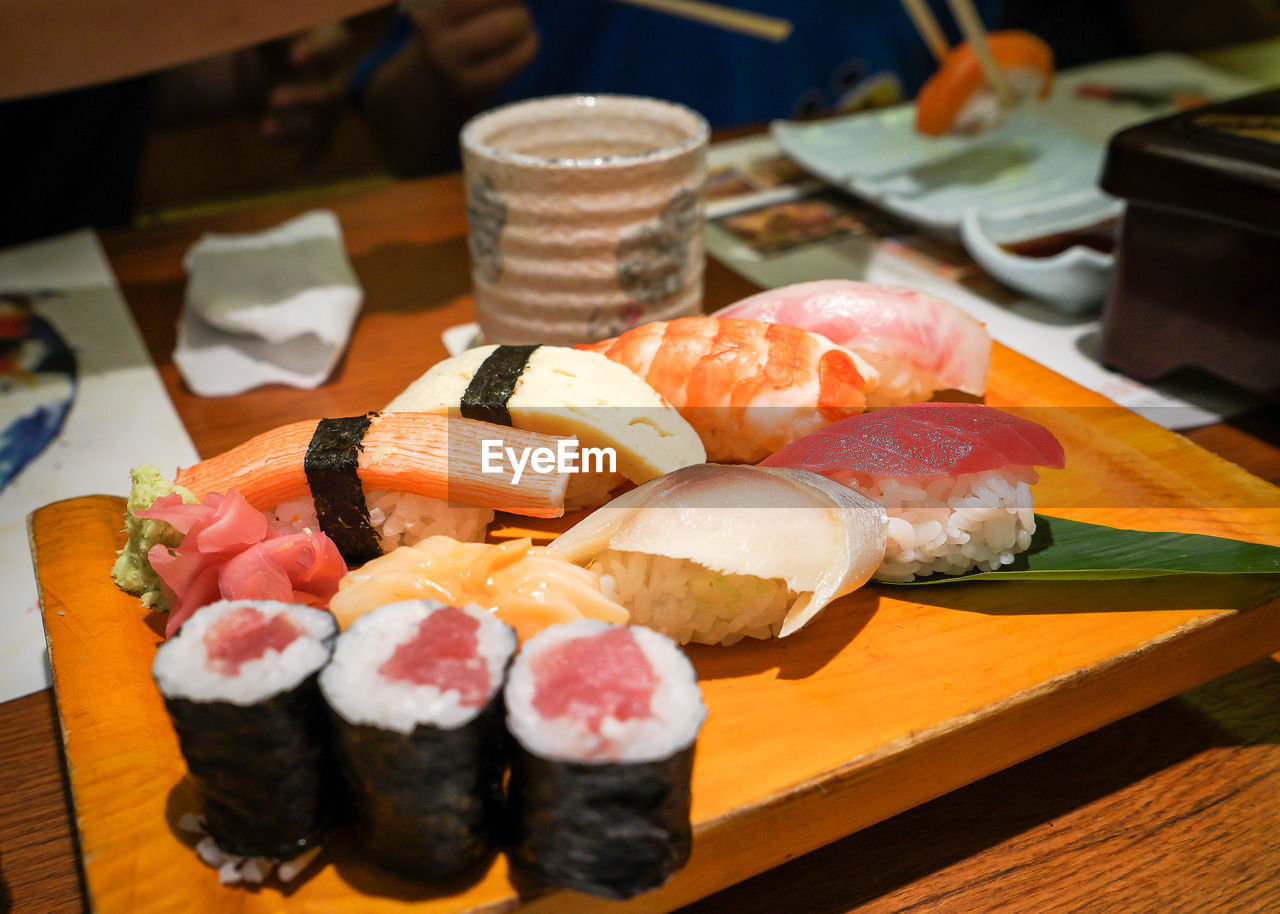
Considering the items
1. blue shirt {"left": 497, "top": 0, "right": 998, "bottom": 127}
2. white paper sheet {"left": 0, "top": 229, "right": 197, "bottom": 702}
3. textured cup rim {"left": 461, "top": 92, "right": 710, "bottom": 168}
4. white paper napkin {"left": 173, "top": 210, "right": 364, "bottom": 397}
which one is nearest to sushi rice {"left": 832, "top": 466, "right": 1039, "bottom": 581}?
textured cup rim {"left": 461, "top": 92, "right": 710, "bottom": 168}

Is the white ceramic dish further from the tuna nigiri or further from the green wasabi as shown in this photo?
the green wasabi

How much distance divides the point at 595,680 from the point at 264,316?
1.32 m

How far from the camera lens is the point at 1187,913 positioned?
91 cm

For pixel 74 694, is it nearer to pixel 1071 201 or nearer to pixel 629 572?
pixel 629 572

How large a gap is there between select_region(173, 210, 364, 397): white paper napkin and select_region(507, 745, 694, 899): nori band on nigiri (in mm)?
1172

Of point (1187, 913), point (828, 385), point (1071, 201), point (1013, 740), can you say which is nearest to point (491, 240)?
point (828, 385)

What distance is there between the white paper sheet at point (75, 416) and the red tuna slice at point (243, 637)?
1.39 feet

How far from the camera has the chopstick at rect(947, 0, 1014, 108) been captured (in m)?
2.25

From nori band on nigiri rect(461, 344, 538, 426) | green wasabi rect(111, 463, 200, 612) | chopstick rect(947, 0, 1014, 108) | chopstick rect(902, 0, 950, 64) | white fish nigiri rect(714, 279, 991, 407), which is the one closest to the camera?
green wasabi rect(111, 463, 200, 612)

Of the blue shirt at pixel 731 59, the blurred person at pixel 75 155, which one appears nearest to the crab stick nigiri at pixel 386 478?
the blurred person at pixel 75 155

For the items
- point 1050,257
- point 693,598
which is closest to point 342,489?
point 693,598

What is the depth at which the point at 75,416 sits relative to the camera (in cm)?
167

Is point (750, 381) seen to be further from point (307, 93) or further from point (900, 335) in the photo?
point (307, 93)

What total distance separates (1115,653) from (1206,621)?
0.13 metres
